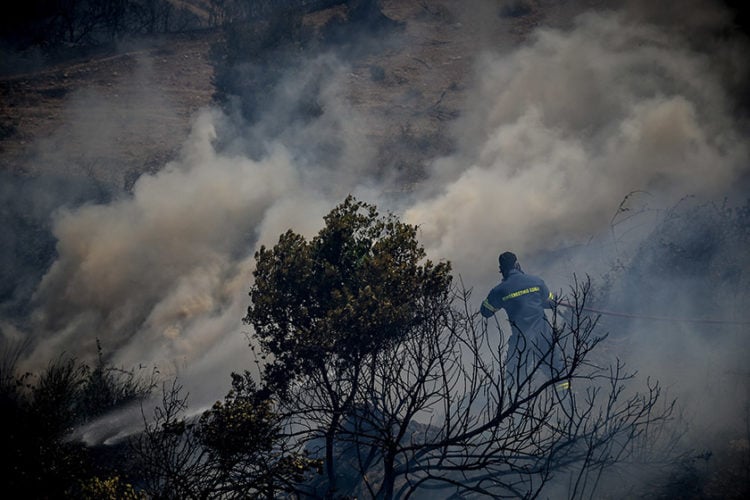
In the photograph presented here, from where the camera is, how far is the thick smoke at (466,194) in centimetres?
1270

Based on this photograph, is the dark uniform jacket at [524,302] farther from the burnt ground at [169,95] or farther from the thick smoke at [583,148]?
the burnt ground at [169,95]

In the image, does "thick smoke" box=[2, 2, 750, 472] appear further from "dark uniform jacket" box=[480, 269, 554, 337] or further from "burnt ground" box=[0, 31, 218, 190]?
"dark uniform jacket" box=[480, 269, 554, 337]

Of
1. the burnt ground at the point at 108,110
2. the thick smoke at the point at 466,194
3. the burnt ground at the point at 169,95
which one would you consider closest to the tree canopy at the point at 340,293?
the thick smoke at the point at 466,194

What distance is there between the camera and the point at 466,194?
14.0m

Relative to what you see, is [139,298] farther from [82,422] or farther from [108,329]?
[82,422]

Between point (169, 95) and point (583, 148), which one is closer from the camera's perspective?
point (583, 148)

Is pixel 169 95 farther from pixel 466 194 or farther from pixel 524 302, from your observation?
pixel 524 302

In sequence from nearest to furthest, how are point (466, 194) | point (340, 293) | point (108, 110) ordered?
point (340, 293) → point (466, 194) → point (108, 110)

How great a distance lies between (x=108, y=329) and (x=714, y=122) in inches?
734

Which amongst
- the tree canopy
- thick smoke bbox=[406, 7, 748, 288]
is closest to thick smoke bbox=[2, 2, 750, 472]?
thick smoke bbox=[406, 7, 748, 288]

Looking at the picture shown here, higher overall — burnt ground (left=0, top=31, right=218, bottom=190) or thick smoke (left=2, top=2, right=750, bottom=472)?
burnt ground (left=0, top=31, right=218, bottom=190)

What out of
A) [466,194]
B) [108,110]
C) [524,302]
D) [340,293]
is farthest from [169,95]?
[524,302]

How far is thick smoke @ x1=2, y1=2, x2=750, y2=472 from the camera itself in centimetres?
1270

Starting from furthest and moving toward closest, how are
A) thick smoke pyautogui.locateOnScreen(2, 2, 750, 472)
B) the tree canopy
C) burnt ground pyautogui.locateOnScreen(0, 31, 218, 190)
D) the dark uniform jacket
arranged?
1. burnt ground pyautogui.locateOnScreen(0, 31, 218, 190)
2. thick smoke pyautogui.locateOnScreen(2, 2, 750, 472)
3. the dark uniform jacket
4. the tree canopy
